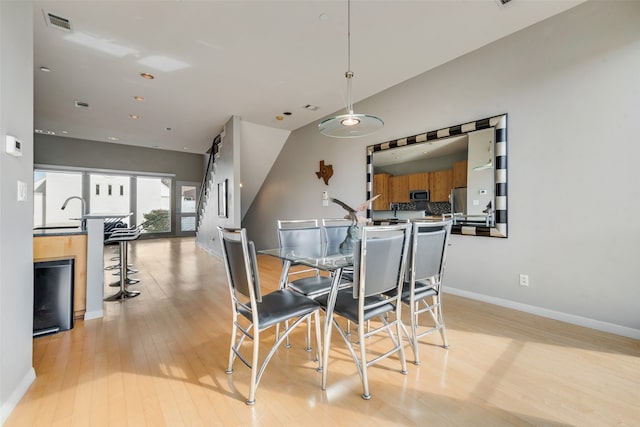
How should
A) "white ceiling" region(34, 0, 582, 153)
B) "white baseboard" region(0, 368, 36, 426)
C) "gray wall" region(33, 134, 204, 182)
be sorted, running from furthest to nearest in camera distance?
1. "gray wall" region(33, 134, 204, 182)
2. "white ceiling" region(34, 0, 582, 153)
3. "white baseboard" region(0, 368, 36, 426)

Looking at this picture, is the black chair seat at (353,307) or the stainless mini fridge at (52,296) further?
the stainless mini fridge at (52,296)

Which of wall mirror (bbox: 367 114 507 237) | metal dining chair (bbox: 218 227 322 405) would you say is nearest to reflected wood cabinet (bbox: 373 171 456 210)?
wall mirror (bbox: 367 114 507 237)

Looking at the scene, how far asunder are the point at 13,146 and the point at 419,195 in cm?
382

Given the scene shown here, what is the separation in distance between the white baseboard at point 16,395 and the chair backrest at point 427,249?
2.31 metres

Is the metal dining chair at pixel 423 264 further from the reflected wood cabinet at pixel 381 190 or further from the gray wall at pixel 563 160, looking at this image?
the reflected wood cabinet at pixel 381 190

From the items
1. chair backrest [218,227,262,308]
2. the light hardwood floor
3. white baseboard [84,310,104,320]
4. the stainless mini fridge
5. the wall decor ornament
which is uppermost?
the wall decor ornament

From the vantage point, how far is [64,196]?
824 centimetres

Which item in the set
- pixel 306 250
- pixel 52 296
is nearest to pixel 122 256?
pixel 52 296

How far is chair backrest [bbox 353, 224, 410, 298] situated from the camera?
1568mm

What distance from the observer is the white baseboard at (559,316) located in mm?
2309

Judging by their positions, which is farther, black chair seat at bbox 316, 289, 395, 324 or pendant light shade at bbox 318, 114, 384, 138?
pendant light shade at bbox 318, 114, 384, 138

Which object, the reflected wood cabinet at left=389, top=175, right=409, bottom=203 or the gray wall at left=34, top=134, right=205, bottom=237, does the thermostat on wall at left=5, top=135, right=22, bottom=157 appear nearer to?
the reflected wood cabinet at left=389, top=175, right=409, bottom=203

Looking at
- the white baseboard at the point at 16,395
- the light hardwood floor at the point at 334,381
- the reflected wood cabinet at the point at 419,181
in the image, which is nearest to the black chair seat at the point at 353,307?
the light hardwood floor at the point at 334,381

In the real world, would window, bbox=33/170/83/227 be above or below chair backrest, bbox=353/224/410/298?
above
